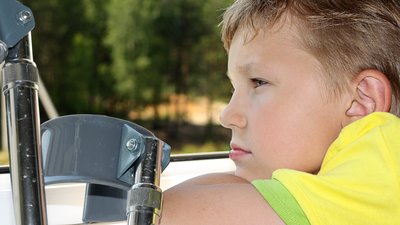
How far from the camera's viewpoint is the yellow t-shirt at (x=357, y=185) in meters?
0.68

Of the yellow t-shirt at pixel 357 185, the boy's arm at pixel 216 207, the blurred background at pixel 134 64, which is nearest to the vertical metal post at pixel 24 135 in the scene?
the boy's arm at pixel 216 207

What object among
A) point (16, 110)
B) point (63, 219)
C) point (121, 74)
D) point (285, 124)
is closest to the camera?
point (16, 110)

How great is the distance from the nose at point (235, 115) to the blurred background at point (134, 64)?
8.53 meters

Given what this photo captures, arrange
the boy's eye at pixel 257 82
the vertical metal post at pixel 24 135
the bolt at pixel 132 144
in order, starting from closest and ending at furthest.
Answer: the vertical metal post at pixel 24 135
the bolt at pixel 132 144
the boy's eye at pixel 257 82

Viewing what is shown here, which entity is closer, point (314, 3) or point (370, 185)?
point (370, 185)

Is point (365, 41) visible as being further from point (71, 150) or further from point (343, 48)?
point (71, 150)

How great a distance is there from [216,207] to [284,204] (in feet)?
0.22

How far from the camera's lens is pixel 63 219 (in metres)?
0.98

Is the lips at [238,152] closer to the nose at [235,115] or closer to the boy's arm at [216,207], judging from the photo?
the nose at [235,115]

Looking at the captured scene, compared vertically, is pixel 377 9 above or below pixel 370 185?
above

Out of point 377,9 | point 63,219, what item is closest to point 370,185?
point 377,9

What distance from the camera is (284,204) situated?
0.68m

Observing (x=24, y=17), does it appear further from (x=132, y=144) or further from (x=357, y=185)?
(x=357, y=185)

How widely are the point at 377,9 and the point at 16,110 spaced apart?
466mm
